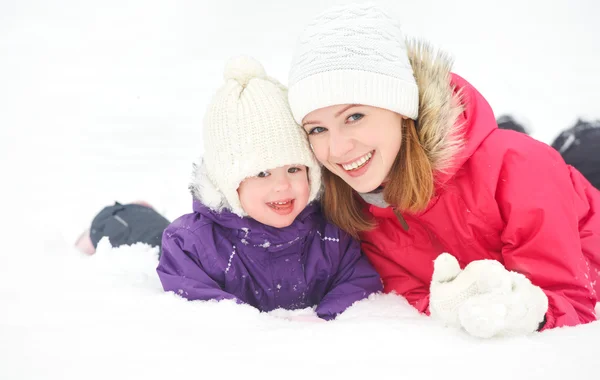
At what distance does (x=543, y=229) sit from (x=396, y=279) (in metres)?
0.58

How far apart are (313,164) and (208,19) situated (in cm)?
530

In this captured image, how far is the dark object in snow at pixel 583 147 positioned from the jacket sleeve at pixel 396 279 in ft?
3.67

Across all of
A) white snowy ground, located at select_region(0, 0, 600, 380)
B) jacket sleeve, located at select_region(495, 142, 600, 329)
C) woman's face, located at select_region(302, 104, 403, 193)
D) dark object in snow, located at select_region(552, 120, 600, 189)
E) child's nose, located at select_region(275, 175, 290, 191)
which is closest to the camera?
white snowy ground, located at select_region(0, 0, 600, 380)

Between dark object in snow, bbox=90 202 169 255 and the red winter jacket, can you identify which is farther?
dark object in snow, bbox=90 202 169 255

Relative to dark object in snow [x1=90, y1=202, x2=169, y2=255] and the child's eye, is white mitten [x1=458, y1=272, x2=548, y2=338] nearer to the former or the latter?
the child's eye

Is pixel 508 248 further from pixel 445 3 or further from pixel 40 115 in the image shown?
pixel 445 3

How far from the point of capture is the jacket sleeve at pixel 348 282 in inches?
71.1

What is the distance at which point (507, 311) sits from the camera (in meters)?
1.23

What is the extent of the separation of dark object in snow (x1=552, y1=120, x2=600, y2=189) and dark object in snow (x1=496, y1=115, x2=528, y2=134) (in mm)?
205

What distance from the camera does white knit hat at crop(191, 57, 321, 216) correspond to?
172 cm

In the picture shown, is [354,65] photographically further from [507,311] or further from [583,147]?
[583,147]

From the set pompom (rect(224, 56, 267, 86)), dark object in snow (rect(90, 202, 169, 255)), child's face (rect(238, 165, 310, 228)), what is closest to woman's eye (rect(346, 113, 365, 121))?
child's face (rect(238, 165, 310, 228))

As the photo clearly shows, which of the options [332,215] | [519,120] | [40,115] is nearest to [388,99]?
[332,215]

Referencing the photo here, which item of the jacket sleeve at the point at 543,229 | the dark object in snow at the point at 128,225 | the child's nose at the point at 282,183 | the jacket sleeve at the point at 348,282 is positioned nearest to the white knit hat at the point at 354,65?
the child's nose at the point at 282,183
